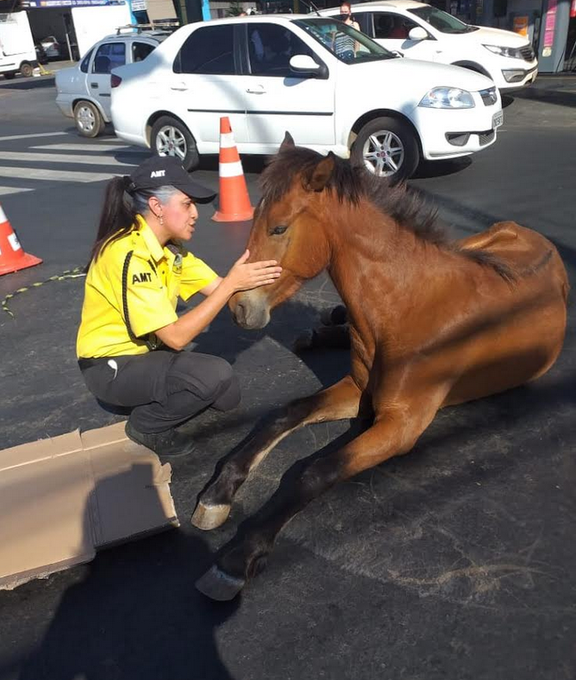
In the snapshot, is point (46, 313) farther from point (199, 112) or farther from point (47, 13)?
point (47, 13)

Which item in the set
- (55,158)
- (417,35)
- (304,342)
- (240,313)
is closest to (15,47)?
(55,158)

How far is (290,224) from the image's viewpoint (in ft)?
8.45

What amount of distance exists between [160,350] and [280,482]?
0.91m

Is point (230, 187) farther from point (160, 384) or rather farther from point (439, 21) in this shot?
point (439, 21)

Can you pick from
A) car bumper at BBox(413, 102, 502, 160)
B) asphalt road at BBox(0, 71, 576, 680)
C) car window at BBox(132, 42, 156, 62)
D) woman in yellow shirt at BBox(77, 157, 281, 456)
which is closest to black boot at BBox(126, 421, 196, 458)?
woman in yellow shirt at BBox(77, 157, 281, 456)

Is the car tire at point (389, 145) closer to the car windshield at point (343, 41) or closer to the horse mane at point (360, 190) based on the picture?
the car windshield at point (343, 41)

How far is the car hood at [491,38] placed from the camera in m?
11.5

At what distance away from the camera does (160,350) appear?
3180 millimetres

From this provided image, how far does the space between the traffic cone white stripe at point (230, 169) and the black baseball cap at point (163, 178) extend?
163 inches

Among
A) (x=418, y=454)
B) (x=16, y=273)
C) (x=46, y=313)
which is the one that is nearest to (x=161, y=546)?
(x=418, y=454)

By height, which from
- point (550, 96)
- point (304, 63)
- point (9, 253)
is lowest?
point (550, 96)

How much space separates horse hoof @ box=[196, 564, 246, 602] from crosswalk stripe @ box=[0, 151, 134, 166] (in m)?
9.14

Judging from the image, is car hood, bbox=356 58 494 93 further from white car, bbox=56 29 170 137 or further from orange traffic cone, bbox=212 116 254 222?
white car, bbox=56 29 170 137

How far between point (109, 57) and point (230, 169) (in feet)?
24.5
